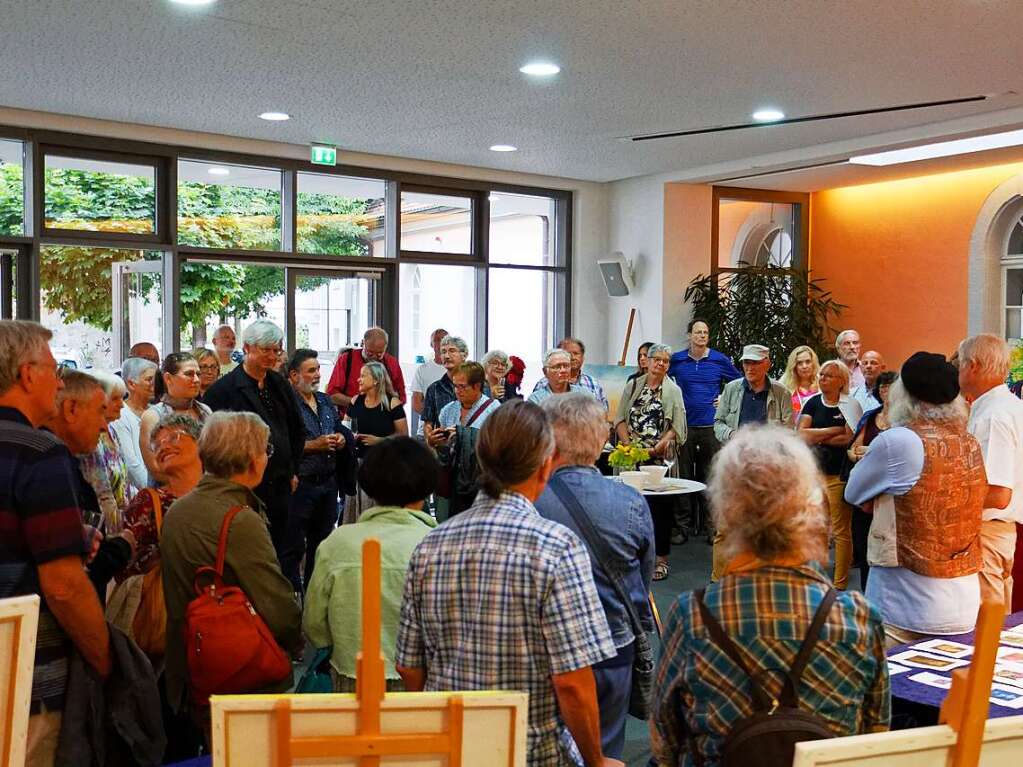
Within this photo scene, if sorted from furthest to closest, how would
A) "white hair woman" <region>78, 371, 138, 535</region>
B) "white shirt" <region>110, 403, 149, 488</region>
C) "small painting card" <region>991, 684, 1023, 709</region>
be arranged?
"white shirt" <region>110, 403, 149, 488</region>, "white hair woman" <region>78, 371, 138, 535</region>, "small painting card" <region>991, 684, 1023, 709</region>

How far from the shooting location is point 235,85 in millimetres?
6789

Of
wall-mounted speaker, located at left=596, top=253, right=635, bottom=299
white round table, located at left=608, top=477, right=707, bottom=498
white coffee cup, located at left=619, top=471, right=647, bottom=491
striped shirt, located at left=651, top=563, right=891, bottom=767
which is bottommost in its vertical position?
white round table, located at left=608, top=477, right=707, bottom=498

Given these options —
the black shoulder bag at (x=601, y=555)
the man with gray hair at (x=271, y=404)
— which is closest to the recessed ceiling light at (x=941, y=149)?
the man with gray hair at (x=271, y=404)

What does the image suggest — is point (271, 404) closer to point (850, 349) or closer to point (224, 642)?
point (224, 642)

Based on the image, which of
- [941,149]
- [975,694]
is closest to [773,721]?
[975,694]

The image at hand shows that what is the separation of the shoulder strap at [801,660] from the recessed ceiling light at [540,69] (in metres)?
4.97

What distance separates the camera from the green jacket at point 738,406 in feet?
23.6

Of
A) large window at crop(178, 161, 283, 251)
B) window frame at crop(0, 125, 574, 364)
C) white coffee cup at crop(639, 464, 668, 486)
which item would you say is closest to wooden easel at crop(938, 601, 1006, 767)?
white coffee cup at crop(639, 464, 668, 486)

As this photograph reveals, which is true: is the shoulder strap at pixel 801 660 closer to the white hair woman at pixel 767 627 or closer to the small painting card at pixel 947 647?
the white hair woman at pixel 767 627

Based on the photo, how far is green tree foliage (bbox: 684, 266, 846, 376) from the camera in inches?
406

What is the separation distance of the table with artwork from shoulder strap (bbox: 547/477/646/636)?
72 cm

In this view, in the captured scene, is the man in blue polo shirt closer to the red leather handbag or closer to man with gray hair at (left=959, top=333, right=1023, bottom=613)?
man with gray hair at (left=959, top=333, right=1023, bottom=613)

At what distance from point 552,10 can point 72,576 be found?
12.6ft

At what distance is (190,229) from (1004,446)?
6.95 m
